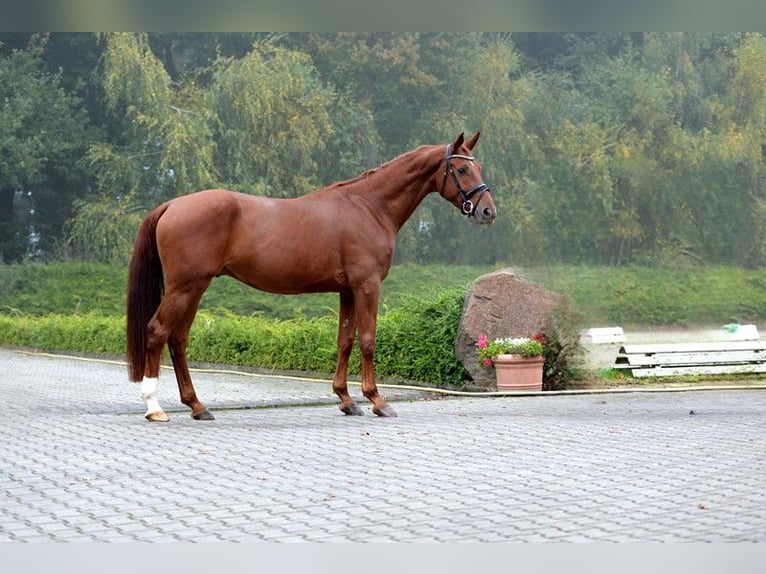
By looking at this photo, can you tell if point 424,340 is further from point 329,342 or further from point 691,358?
point 691,358

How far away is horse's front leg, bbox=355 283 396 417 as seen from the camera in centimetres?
899

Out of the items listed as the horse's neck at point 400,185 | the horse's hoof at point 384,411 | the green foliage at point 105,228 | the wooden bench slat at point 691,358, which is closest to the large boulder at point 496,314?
the wooden bench slat at point 691,358

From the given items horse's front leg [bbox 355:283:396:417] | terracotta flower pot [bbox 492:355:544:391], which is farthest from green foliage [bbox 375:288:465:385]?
horse's front leg [bbox 355:283:396:417]

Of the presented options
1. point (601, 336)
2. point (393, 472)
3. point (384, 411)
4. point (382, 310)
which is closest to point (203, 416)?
point (384, 411)

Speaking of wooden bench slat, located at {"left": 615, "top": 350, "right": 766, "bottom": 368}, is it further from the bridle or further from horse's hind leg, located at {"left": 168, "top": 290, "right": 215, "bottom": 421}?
horse's hind leg, located at {"left": 168, "top": 290, "right": 215, "bottom": 421}

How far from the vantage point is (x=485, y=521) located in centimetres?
455

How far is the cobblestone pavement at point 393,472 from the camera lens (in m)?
4.45

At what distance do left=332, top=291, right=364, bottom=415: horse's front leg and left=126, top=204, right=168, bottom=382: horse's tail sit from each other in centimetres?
153

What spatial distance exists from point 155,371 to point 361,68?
63.0 ft

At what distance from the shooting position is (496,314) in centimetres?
1192

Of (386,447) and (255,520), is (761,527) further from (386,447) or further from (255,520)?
(386,447)

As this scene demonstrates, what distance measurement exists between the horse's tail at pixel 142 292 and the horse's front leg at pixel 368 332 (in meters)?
1.62

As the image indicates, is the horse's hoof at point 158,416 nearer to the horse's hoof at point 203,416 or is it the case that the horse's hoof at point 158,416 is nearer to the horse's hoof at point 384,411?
the horse's hoof at point 203,416

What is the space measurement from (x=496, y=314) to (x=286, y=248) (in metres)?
3.63
